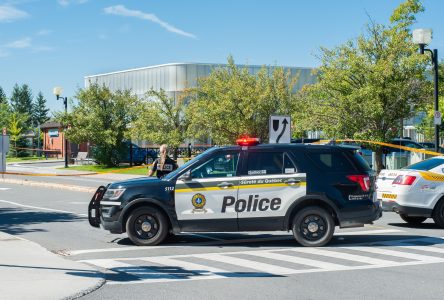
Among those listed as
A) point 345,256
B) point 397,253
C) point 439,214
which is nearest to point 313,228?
point 345,256

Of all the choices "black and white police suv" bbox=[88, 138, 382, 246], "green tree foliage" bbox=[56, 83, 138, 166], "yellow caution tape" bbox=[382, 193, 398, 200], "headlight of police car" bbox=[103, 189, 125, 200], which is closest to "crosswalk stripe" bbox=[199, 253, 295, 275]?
"black and white police suv" bbox=[88, 138, 382, 246]

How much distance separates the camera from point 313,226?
11.5 metres

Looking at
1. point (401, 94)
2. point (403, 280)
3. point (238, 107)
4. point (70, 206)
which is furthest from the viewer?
point (238, 107)

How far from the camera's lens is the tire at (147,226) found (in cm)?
1152

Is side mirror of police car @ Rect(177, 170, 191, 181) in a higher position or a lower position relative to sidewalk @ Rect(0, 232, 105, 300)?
higher

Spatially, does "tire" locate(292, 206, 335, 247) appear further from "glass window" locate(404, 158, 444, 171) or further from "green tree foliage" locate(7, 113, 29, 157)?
"green tree foliage" locate(7, 113, 29, 157)

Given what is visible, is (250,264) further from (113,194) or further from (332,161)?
(113,194)

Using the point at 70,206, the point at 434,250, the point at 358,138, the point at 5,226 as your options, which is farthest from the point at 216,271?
the point at 358,138

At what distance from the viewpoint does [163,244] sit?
11820 millimetres

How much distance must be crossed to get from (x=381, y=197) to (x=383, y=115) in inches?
498

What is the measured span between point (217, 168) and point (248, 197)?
0.73 metres

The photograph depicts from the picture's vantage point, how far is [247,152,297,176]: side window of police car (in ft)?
37.9

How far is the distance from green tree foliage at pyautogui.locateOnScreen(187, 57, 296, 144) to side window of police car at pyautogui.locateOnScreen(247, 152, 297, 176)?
23.2 m

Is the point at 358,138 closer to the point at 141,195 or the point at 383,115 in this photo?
the point at 383,115
